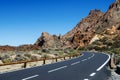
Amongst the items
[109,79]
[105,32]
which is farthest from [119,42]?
[109,79]

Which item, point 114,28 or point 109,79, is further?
point 114,28

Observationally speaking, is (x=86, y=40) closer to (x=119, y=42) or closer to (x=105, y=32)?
(x=105, y=32)

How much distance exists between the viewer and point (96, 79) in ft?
55.6

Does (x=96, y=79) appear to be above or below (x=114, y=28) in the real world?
below

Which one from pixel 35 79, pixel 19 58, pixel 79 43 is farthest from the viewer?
pixel 79 43

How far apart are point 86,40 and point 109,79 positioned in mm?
176944

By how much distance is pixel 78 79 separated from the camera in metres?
16.7

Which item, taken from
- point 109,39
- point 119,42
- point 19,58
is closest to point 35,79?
point 19,58

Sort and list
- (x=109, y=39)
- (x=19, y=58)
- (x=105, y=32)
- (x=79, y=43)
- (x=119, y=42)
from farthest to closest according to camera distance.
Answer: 1. (x=79, y=43)
2. (x=105, y=32)
3. (x=109, y=39)
4. (x=119, y=42)
5. (x=19, y=58)

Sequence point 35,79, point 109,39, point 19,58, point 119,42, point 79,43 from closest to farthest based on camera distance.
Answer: point 35,79
point 19,58
point 119,42
point 109,39
point 79,43

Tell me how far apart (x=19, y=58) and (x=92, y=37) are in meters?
144

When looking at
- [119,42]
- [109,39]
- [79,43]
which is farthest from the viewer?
[79,43]

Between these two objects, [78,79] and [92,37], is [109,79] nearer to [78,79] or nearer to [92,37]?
[78,79]

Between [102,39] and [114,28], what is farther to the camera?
[114,28]
